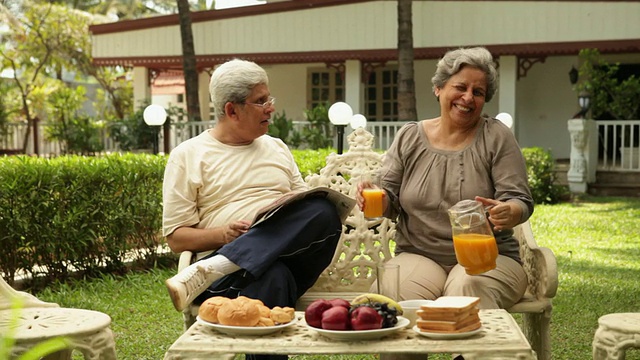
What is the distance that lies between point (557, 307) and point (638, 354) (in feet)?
4.74

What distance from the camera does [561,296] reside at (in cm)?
691

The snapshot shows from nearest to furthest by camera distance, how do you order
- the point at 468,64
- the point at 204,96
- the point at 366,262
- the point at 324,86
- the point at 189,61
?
A: the point at 468,64, the point at 366,262, the point at 189,61, the point at 324,86, the point at 204,96

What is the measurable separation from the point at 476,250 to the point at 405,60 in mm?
14009

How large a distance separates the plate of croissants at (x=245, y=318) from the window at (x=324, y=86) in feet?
61.1

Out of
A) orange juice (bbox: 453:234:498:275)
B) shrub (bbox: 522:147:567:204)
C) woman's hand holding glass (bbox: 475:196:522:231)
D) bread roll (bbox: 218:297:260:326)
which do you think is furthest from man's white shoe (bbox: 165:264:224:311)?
shrub (bbox: 522:147:567:204)

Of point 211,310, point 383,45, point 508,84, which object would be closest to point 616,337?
point 211,310

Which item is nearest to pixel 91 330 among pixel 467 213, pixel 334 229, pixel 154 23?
pixel 334 229

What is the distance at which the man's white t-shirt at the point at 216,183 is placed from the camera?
13.0 ft

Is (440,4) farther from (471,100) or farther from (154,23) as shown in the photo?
(471,100)

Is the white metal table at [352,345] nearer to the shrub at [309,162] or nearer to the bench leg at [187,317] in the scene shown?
the bench leg at [187,317]

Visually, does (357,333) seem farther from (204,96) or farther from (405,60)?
(204,96)

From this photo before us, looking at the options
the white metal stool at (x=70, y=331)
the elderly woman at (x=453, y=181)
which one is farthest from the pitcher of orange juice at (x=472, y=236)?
the white metal stool at (x=70, y=331)

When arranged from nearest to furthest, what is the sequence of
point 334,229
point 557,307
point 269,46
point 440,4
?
point 334,229 < point 557,307 < point 440,4 < point 269,46

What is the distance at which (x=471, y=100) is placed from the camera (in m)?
3.82
